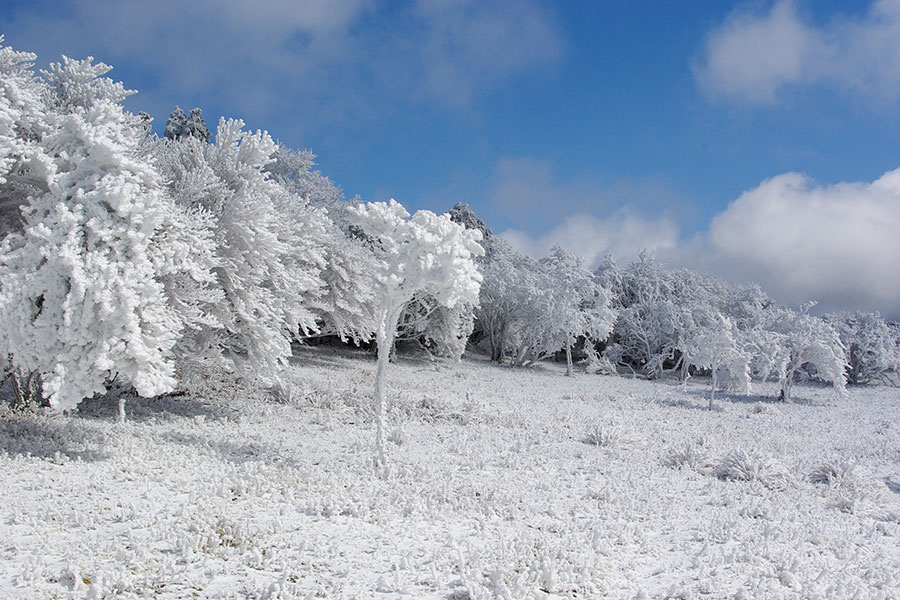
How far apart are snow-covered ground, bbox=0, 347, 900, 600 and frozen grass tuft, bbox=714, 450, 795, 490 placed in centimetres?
4

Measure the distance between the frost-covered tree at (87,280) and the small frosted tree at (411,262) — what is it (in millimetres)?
3301

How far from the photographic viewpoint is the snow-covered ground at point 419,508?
538 centimetres

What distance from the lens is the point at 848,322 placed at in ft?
139

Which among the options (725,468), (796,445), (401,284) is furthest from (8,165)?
(796,445)

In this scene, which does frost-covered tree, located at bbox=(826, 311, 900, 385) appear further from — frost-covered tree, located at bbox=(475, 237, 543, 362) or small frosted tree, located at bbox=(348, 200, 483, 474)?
small frosted tree, located at bbox=(348, 200, 483, 474)

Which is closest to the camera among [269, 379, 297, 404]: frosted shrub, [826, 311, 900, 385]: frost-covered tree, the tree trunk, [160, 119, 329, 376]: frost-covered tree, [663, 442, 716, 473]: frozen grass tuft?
the tree trunk

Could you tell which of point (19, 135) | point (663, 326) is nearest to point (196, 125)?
point (19, 135)

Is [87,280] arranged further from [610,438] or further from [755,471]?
[755,471]

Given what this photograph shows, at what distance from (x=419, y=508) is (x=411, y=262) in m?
3.80

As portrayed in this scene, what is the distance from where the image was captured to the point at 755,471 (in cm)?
1006

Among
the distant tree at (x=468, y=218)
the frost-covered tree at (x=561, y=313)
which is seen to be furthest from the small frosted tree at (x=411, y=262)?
the distant tree at (x=468, y=218)

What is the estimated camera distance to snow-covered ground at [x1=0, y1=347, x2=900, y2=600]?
538 centimetres

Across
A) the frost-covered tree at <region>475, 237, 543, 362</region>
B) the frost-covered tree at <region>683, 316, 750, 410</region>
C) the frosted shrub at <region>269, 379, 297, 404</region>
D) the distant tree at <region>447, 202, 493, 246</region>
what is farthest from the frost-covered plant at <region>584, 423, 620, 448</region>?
the distant tree at <region>447, 202, 493, 246</region>

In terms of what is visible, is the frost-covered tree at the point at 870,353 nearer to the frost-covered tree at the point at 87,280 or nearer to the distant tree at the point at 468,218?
the distant tree at the point at 468,218
